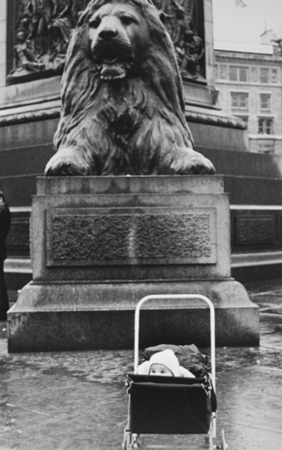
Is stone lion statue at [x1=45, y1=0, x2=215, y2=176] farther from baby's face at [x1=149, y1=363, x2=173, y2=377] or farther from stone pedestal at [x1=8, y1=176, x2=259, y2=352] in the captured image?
baby's face at [x1=149, y1=363, x2=173, y2=377]

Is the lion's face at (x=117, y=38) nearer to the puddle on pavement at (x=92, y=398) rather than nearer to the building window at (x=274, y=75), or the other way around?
the puddle on pavement at (x=92, y=398)

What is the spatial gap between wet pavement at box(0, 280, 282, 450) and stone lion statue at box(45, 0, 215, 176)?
74.6 inches

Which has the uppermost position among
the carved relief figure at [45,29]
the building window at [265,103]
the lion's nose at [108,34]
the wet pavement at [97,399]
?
the building window at [265,103]

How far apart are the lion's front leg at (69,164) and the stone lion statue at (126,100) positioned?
2 centimetres

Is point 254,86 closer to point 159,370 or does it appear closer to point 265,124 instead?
point 265,124

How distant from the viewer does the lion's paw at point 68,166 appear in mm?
7121

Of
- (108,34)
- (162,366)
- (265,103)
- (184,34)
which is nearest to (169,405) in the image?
(162,366)

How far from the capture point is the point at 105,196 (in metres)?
7.02

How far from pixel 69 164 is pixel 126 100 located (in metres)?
0.92

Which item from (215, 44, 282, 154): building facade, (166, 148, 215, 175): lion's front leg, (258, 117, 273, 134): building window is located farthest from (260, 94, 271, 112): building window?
(166, 148, 215, 175): lion's front leg

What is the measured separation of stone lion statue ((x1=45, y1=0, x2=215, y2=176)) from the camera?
739 centimetres

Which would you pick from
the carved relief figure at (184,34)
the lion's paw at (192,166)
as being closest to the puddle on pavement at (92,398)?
the lion's paw at (192,166)

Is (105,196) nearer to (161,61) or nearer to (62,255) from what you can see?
(62,255)

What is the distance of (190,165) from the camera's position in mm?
7184
